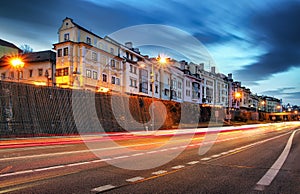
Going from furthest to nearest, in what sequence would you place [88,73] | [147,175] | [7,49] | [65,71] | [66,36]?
[7,49], [66,36], [88,73], [65,71], [147,175]

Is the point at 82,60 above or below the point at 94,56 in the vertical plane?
below

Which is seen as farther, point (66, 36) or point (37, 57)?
point (37, 57)

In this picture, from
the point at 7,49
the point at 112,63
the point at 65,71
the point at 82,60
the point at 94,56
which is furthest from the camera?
the point at 7,49

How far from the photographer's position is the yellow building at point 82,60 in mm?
46156

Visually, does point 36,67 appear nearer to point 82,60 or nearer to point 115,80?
point 82,60

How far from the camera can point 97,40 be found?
168ft

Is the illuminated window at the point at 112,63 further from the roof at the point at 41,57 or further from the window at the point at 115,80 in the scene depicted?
the roof at the point at 41,57

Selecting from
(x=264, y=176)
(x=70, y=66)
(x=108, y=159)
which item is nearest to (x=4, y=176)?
(x=108, y=159)

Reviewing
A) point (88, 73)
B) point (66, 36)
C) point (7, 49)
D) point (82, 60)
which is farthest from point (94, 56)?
point (7, 49)

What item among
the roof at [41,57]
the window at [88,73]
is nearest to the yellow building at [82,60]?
the window at [88,73]

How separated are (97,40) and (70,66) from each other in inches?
318

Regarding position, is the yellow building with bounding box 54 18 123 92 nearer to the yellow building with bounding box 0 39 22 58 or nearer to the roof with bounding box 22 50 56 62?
the roof with bounding box 22 50 56 62

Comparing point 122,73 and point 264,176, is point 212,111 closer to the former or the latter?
point 122,73

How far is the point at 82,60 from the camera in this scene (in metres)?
46.3
